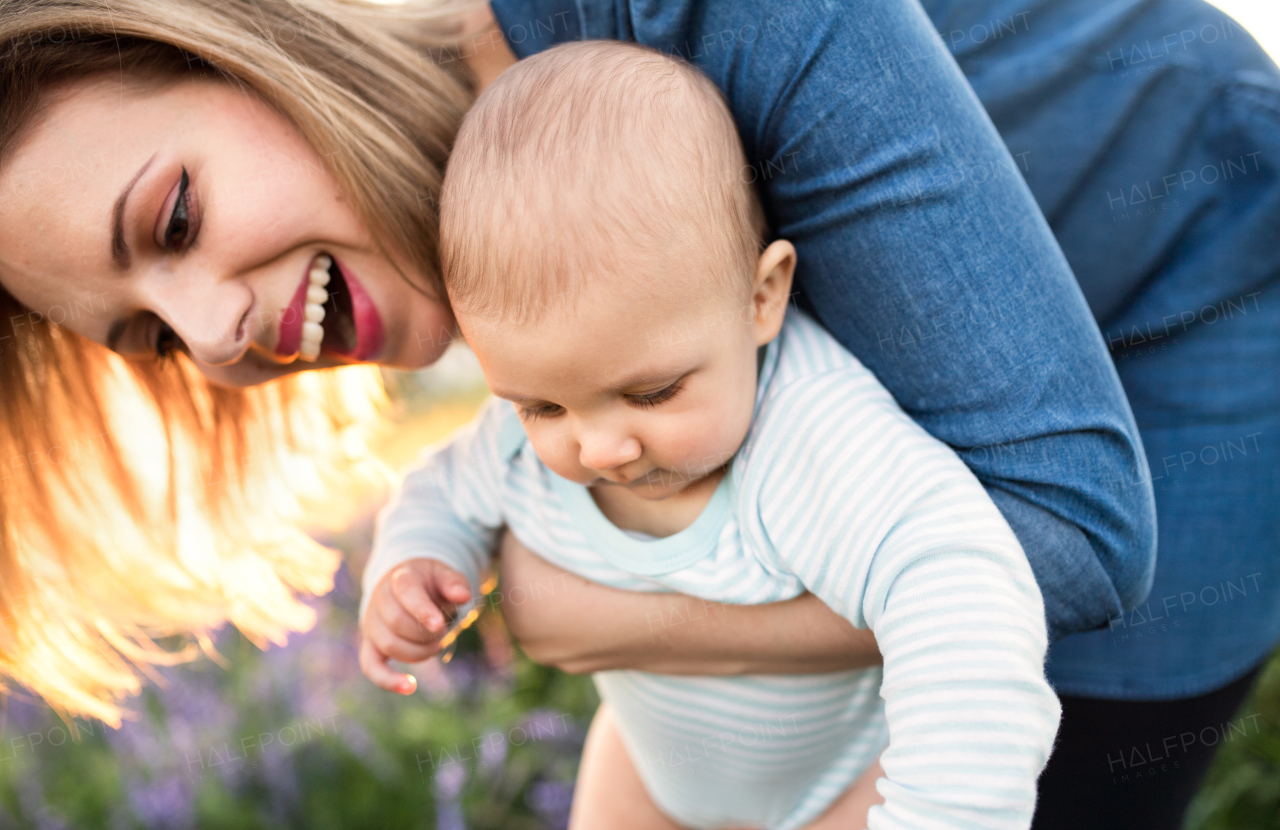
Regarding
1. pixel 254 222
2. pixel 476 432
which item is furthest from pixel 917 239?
pixel 254 222

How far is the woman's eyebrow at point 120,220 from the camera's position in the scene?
1.32 meters

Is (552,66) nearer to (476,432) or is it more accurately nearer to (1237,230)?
(476,432)

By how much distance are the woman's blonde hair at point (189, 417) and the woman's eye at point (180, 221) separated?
7.5 inches

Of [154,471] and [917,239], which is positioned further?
[154,471]

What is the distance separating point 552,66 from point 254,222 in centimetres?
55

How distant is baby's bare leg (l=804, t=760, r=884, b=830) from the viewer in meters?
1.48

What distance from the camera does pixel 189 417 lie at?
7.11 ft

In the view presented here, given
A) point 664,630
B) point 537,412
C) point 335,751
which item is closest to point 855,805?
point 664,630

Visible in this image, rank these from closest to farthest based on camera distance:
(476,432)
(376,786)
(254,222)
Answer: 1. (254,222)
2. (476,432)
3. (376,786)

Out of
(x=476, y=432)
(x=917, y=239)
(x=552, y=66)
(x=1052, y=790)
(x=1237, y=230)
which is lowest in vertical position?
(x=1052, y=790)

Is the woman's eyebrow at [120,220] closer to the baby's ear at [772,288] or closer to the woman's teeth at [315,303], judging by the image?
the woman's teeth at [315,303]

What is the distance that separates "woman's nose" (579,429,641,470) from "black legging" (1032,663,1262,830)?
3.17 feet

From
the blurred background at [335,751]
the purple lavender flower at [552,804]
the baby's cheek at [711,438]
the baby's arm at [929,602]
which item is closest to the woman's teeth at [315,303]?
the baby's cheek at [711,438]

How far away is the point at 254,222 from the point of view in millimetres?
1380
